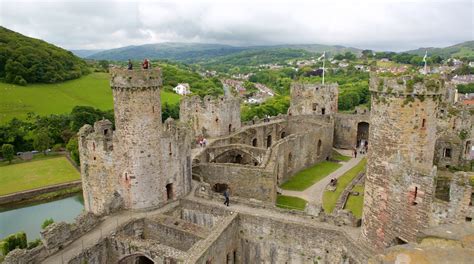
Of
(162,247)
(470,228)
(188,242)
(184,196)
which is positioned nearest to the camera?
(470,228)

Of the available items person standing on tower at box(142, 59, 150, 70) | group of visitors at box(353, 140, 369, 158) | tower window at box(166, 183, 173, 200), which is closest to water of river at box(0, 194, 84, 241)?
tower window at box(166, 183, 173, 200)

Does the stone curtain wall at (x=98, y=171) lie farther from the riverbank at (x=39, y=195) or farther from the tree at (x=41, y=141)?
the tree at (x=41, y=141)

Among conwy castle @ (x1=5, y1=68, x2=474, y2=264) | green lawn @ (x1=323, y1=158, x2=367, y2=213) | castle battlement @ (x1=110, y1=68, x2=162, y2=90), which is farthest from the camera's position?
green lawn @ (x1=323, y1=158, x2=367, y2=213)

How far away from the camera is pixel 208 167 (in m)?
26.2

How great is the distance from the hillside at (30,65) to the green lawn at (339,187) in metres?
72.6

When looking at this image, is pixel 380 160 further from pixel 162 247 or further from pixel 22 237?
pixel 22 237

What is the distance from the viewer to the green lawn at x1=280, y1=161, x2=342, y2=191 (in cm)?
3003

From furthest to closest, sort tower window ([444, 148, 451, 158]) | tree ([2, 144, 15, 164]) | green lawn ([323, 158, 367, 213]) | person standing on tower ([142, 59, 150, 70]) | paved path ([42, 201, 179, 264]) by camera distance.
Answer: tree ([2, 144, 15, 164]), green lawn ([323, 158, 367, 213]), tower window ([444, 148, 451, 158]), person standing on tower ([142, 59, 150, 70]), paved path ([42, 201, 179, 264])

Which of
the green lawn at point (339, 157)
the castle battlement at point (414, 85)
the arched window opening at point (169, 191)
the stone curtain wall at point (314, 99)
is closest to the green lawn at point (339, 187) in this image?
the green lawn at point (339, 157)

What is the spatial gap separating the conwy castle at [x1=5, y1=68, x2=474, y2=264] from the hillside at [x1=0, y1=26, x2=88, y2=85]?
223ft

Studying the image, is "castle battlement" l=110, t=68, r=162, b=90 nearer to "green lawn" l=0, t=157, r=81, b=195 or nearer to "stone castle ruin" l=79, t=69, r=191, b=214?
"stone castle ruin" l=79, t=69, r=191, b=214

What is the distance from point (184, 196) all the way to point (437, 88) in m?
15.1

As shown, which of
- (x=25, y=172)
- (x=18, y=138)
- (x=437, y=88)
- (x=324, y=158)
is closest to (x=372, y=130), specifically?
(x=437, y=88)

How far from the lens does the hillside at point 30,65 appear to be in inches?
3108
